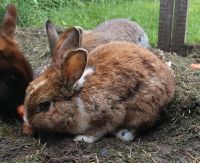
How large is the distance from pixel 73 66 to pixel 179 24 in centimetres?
307

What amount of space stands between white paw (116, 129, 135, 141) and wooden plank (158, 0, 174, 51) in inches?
110

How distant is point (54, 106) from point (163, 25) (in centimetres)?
318

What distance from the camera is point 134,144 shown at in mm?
4656

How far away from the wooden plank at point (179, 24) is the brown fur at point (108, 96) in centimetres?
234

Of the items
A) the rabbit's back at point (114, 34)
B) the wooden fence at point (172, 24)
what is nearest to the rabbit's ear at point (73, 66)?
the rabbit's back at point (114, 34)

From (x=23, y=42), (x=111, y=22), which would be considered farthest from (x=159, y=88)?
(x=23, y=42)

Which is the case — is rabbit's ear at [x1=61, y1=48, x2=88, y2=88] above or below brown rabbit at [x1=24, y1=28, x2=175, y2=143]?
above

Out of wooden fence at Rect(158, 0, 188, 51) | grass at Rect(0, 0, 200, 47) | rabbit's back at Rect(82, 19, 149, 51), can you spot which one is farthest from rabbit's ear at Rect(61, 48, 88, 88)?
grass at Rect(0, 0, 200, 47)

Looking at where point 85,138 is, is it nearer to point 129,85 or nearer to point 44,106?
point 44,106

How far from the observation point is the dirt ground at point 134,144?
173 inches

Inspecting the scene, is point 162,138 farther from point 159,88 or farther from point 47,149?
point 47,149

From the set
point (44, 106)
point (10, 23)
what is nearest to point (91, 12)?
point (10, 23)

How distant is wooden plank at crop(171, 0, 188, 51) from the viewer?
7207mm

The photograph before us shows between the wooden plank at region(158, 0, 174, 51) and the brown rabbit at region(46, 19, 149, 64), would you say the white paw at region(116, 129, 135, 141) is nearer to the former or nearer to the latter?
the brown rabbit at region(46, 19, 149, 64)
